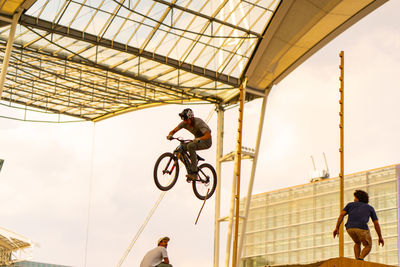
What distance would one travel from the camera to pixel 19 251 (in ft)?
255

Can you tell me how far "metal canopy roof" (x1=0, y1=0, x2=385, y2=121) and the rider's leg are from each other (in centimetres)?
1358

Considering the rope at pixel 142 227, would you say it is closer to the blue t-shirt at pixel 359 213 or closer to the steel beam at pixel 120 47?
the steel beam at pixel 120 47

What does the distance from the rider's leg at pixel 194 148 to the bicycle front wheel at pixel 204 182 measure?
637 mm

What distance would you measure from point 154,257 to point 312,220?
3552 inches

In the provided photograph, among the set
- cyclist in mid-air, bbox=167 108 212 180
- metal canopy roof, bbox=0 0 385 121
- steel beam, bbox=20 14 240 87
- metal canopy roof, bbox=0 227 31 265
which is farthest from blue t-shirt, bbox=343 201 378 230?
metal canopy roof, bbox=0 227 31 265

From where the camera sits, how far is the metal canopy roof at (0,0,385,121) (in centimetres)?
3441

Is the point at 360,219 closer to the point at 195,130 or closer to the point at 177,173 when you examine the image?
the point at 195,130

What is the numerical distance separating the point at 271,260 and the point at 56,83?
227 feet

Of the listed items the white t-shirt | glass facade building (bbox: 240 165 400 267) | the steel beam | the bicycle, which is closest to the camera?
the white t-shirt

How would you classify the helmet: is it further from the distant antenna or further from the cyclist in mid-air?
the distant antenna

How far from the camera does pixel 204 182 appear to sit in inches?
918

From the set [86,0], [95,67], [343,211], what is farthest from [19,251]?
[343,211]

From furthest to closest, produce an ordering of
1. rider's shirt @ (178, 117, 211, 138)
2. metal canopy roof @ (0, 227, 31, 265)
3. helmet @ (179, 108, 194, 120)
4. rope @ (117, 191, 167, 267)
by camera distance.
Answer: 1. metal canopy roof @ (0, 227, 31, 265)
2. rope @ (117, 191, 167, 267)
3. rider's shirt @ (178, 117, 211, 138)
4. helmet @ (179, 108, 194, 120)

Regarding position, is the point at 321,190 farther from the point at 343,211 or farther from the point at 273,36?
the point at 343,211
